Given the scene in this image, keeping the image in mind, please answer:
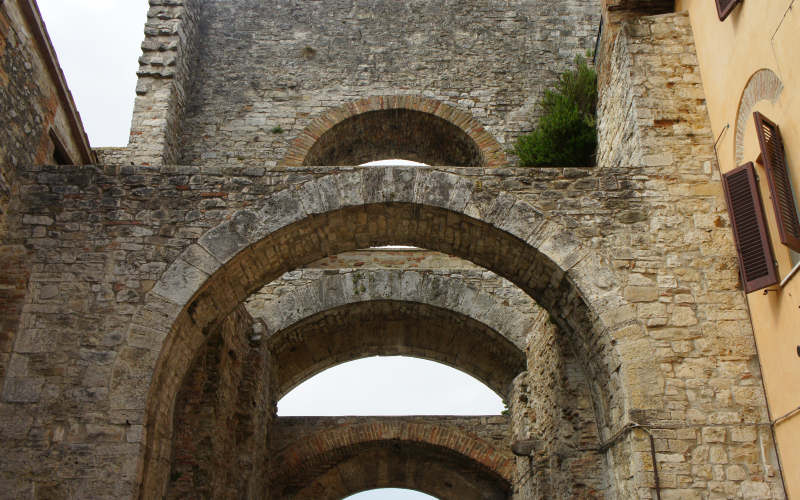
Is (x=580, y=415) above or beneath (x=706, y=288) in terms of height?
beneath

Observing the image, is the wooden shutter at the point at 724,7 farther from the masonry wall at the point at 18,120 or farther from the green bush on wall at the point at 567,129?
the masonry wall at the point at 18,120

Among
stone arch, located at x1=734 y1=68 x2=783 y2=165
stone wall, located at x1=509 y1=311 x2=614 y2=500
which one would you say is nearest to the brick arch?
stone wall, located at x1=509 y1=311 x2=614 y2=500

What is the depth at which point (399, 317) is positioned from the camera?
35.1 feet

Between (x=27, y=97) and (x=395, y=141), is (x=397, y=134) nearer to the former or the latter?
(x=395, y=141)

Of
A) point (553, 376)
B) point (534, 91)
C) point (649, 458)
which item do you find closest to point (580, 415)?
point (553, 376)

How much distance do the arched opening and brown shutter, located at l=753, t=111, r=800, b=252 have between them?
Answer: 615cm

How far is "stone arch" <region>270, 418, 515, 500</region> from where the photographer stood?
439 inches

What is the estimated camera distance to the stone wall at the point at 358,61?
11164 mm

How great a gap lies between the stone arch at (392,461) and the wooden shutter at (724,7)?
7.40 metres

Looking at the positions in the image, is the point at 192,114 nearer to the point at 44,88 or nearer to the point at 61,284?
the point at 44,88

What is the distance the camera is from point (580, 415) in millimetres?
7602

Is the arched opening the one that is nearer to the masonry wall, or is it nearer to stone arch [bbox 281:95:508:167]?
stone arch [bbox 281:95:508:167]

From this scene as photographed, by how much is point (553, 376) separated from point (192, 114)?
6.85 meters

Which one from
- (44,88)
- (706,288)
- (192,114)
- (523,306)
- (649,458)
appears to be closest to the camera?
(649,458)
